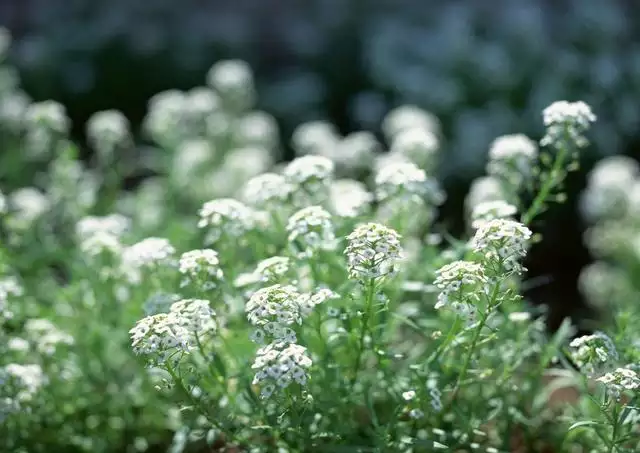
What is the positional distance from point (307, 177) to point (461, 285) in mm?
899

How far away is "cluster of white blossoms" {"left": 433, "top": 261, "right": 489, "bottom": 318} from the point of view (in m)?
2.92

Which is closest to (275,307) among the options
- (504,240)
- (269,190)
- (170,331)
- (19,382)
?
(170,331)

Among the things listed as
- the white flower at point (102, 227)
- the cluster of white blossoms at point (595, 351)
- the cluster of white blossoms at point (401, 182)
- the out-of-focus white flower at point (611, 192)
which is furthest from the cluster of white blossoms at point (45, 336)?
the out-of-focus white flower at point (611, 192)

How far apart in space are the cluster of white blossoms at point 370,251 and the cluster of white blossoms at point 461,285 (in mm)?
152

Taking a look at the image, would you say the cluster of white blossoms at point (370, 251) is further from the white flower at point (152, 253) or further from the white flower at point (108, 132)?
the white flower at point (108, 132)

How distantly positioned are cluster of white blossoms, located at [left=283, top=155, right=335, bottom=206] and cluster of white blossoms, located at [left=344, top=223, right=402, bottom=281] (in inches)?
29.3

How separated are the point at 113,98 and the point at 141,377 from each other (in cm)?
447

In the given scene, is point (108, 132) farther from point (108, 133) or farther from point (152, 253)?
point (152, 253)

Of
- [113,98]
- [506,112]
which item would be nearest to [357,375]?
[506,112]

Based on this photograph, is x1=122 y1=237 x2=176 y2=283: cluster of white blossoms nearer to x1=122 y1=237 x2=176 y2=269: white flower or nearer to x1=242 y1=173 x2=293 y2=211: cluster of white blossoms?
x1=122 y1=237 x2=176 y2=269: white flower

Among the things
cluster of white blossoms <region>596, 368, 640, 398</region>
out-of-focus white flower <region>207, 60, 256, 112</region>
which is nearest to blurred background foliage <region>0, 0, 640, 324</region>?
out-of-focus white flower <region>207, 60, 256, 112</region>

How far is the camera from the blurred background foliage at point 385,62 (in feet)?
22.2

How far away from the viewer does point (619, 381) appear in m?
2.92

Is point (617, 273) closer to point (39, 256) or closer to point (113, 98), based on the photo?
point (39, 256)
